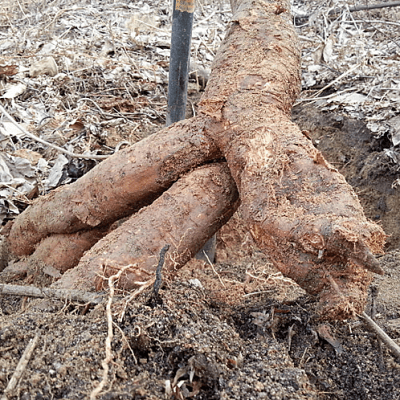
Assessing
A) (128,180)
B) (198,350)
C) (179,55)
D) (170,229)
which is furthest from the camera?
(179,55)

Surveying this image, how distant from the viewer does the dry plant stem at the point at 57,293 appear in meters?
1.46

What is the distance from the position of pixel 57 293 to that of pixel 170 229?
483 millimetres

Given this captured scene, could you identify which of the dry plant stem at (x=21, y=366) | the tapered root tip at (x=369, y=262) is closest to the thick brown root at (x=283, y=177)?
the tapered root tip at (x=369, y=262)

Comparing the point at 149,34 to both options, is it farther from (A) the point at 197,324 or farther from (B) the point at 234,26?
(A) the point at 197,324

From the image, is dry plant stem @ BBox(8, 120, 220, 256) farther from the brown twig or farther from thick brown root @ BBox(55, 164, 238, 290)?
the brown twig

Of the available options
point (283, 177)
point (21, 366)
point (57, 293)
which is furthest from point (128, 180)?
point (21, 366)

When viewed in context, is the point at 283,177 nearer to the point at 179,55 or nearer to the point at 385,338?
the point at 385,338

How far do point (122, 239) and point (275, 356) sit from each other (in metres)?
0.76

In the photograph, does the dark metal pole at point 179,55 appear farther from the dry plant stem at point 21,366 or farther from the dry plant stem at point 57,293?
the dry plant stem at point 21,366

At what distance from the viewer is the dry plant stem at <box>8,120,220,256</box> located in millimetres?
1864

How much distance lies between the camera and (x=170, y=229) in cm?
172

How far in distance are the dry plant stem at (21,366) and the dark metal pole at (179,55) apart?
158 cm

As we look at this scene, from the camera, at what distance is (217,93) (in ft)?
6.27

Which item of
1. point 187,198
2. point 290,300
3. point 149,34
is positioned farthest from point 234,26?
point 149,34
